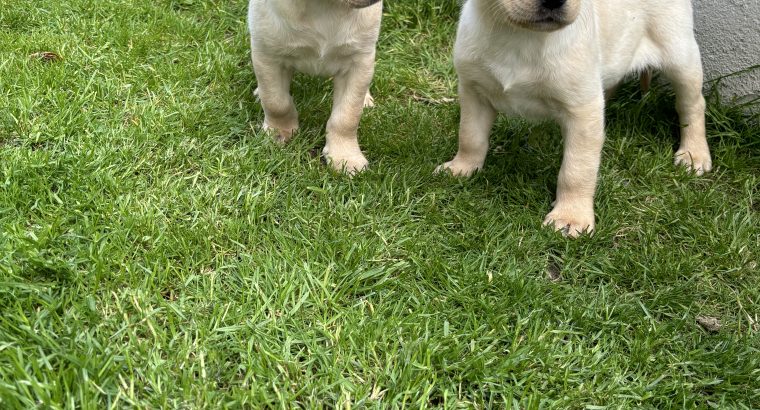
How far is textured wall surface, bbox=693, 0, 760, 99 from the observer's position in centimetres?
450

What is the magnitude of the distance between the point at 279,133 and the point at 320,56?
0.64m

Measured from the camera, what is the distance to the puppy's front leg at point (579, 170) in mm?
3549

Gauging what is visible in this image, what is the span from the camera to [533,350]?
2805 mm

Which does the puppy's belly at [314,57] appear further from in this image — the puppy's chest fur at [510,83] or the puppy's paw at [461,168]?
the puppy's paw at [461,168]

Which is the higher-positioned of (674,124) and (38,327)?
(38,327)

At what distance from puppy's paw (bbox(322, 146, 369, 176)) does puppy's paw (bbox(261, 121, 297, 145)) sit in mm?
288

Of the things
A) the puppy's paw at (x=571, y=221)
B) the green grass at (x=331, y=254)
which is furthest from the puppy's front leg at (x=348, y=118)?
the puppy's paw at (x=571, y=221)

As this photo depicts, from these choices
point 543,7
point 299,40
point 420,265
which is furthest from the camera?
point 299,40

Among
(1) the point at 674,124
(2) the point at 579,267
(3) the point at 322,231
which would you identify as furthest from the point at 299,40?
(1) the point at 674,124

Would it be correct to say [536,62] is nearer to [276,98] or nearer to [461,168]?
[461,168]

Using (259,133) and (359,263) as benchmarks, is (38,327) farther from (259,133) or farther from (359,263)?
(259,133)

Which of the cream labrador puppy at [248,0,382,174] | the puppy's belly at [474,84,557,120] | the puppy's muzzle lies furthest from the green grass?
the puppy's muzzle

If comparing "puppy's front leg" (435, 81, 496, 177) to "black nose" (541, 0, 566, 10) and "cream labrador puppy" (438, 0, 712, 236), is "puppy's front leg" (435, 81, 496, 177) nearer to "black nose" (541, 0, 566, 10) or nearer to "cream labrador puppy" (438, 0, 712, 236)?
"cream labrador puppy" (438, 0, 712, 236)

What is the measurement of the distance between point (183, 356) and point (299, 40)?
1.87 m
